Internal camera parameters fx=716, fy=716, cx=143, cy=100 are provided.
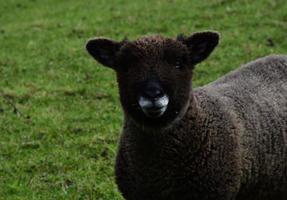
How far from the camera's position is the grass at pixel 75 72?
9.18m

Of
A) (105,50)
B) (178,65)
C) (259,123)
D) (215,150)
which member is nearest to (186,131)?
(215,150)

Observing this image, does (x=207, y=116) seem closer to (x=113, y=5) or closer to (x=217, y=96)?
(x=217, y=96)

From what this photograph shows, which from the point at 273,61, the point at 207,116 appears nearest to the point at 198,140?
the point at 207,116

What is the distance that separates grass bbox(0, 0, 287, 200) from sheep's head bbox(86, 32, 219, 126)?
271cm

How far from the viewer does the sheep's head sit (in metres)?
5.55

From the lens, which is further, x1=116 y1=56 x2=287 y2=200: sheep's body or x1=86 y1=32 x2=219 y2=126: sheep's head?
x1=116 y1=56 x2=287 y2=200: sheep's body

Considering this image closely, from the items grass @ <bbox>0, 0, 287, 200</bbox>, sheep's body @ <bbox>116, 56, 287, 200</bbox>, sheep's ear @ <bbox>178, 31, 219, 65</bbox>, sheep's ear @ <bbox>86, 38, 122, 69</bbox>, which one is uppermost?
sheep's ear @ <bbox>178, 31, 219, 65</bbox>

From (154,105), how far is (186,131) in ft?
2.86

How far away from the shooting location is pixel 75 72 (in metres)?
13.6

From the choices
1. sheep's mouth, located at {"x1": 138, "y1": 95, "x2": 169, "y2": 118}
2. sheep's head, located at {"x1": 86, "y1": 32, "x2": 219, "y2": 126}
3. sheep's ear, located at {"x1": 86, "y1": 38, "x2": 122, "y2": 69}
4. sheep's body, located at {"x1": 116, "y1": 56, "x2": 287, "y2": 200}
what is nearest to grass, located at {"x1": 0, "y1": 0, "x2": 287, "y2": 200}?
sheep's body, located at {"x1": 116, "y1": 56, "x2": 287, "y2": 200}

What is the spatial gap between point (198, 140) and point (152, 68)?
2.90ft

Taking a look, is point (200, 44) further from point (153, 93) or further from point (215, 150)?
point (153, 93)

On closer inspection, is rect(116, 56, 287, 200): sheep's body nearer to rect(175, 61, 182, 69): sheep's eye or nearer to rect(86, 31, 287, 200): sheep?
rect(86, 31, 287, 200): sheep

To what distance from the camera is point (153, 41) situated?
5.98 meters
